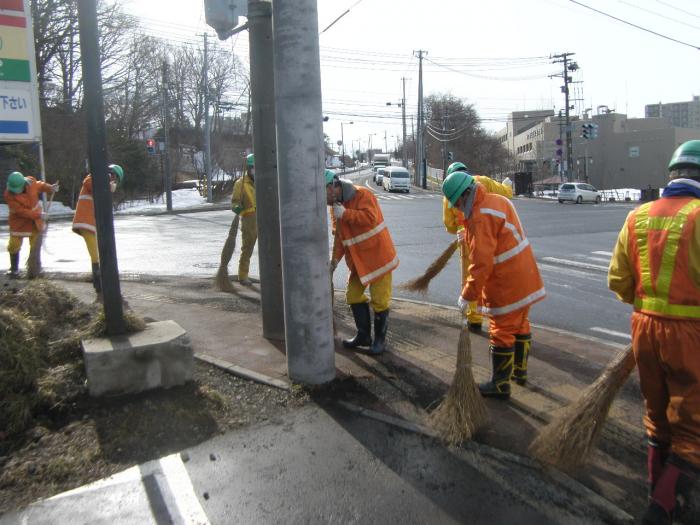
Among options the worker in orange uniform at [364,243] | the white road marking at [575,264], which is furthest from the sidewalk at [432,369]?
the white road marking at [575,264]

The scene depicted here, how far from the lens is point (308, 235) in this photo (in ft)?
13.8

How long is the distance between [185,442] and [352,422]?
104 centimetres

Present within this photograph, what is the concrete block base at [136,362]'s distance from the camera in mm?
3902

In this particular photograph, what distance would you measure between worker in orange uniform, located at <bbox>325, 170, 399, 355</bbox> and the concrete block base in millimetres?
1603

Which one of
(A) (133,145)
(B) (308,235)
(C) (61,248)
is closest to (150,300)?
(B) (308,235)

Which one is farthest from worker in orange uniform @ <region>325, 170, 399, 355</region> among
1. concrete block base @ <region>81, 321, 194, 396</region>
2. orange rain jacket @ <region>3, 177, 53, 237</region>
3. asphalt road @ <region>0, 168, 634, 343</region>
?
orange rain jacket @ <region>3, 177, 53, 237</region>

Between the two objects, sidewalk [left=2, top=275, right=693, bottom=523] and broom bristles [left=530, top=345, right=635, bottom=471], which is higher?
broom bristles [left=530, top=345, right=635, bottom=471]

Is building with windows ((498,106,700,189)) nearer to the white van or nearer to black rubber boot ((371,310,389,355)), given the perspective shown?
the white van

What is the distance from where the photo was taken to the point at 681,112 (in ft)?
404

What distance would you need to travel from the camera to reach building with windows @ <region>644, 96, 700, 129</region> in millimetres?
116000

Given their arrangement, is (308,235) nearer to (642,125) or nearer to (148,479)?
(148,479)

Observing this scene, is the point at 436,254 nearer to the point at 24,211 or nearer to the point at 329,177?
the point at 329,177

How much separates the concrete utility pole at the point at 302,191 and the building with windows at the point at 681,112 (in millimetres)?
126780

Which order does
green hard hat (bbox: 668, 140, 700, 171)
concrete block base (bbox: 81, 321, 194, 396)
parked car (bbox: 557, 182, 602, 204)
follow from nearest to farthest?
green hard hat (bbox: 668, 140, 700, 171) < concrete block base (bbox: 81, 321, 194, 396) < parked car (bbox: 557, 182, 602, 204)
